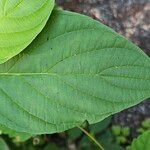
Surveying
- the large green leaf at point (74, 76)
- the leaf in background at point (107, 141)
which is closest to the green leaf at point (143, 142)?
the large green leaf at point (74, 76)

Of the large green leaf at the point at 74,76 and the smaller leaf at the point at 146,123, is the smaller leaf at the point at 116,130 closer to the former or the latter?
the smaller leaf at the point at 146,123

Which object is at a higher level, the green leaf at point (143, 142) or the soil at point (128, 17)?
the soil at point (128, 17)

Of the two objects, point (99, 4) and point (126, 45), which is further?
point (99, 4)

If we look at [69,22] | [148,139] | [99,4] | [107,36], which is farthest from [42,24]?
[99,4]

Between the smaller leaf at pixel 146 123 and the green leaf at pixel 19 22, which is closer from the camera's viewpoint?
the green leaf at pixel 19 22

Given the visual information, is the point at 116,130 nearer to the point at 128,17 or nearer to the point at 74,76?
the point at 128,17

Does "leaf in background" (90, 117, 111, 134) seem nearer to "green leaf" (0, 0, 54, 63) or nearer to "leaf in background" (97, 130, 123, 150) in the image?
"leaf in background" (97, 130, 123, 150)

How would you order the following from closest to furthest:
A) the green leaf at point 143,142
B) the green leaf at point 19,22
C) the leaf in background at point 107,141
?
1. the green leaf at point 19,22
2. the green leaf at point 143,142
3. the leaf in background at point 107,141

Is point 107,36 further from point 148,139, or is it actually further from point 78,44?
point 148,139
